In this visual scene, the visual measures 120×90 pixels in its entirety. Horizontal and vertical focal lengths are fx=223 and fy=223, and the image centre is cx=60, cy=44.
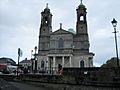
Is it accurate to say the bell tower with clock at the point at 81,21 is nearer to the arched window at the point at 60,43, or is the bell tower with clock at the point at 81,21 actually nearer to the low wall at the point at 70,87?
the arched window at the point at 60,43

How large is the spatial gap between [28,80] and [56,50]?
36000mm

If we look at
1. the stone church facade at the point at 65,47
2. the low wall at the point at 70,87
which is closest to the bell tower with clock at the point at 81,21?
the stone church facade at the point at 65,47

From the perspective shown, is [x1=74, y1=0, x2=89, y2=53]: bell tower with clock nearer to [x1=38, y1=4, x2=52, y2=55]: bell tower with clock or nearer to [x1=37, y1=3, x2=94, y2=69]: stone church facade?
[x1=37, y1=3, x2=94, y2=69]: stone church facade

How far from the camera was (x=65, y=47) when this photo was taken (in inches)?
2729

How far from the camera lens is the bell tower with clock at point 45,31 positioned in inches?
2803

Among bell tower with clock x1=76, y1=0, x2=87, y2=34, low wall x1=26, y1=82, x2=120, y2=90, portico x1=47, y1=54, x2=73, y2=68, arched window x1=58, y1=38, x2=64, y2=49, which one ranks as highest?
bell tower with clock x1=76, y1=0, x2=87, y2=34

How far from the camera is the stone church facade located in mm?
67250

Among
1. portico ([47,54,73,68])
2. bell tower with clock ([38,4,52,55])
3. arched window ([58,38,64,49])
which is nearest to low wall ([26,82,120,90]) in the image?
portico ([47,54,73,68])

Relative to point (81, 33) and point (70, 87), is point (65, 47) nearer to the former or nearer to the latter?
point (81, 33)

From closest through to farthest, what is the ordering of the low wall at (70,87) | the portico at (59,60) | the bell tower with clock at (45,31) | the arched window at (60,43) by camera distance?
the low wall at (70,87) < the portico at (59,60) < the arched window at (60,43) < the bell tower with clock at (45,31)

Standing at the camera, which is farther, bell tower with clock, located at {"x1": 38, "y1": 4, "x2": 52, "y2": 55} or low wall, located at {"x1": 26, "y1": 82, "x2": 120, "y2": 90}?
bell tower with clock, located at {"x1": 38, "y1": 4, "x2": 52, "y2": 55}

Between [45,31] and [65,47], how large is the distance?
9063 mm

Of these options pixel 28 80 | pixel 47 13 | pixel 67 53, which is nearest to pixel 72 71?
pixel 28 80

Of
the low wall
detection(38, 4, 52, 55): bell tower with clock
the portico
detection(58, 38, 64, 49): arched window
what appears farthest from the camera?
detection(38, 4, 52, 55): bell tower with clock
